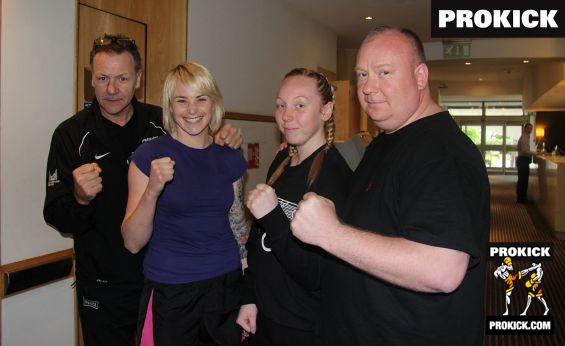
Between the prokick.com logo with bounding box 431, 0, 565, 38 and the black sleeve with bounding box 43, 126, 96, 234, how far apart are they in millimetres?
3810

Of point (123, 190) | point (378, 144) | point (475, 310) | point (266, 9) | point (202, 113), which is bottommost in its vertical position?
point (475, 310)

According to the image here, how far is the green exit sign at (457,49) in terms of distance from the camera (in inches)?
311

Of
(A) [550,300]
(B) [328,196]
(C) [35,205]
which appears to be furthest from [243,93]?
(A) [550,300]

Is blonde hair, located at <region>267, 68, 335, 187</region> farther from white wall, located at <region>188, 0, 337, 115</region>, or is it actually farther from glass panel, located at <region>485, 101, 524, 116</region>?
glass panel, located at <region>485, 101, 524, 116</region>

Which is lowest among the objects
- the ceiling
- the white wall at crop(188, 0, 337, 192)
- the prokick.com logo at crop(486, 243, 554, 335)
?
the prokick.com logo at crop(486, 243, 554, 335)

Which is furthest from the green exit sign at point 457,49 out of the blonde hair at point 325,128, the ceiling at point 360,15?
the blonde hair at point 325,128

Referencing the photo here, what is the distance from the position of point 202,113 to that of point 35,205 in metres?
1.14

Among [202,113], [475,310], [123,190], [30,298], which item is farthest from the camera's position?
[30,298]

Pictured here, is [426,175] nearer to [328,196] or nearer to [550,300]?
[328,196]

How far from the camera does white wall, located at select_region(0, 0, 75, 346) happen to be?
225cm

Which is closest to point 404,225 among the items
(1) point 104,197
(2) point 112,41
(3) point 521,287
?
(1) point 104,197

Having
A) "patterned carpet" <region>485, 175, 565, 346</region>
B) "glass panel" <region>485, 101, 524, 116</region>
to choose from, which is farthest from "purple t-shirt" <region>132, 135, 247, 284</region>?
"glass panel" <region>485, 101, 524, 116</region>

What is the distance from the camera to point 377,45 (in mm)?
1374

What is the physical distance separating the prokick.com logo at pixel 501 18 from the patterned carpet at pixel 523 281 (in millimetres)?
2569
